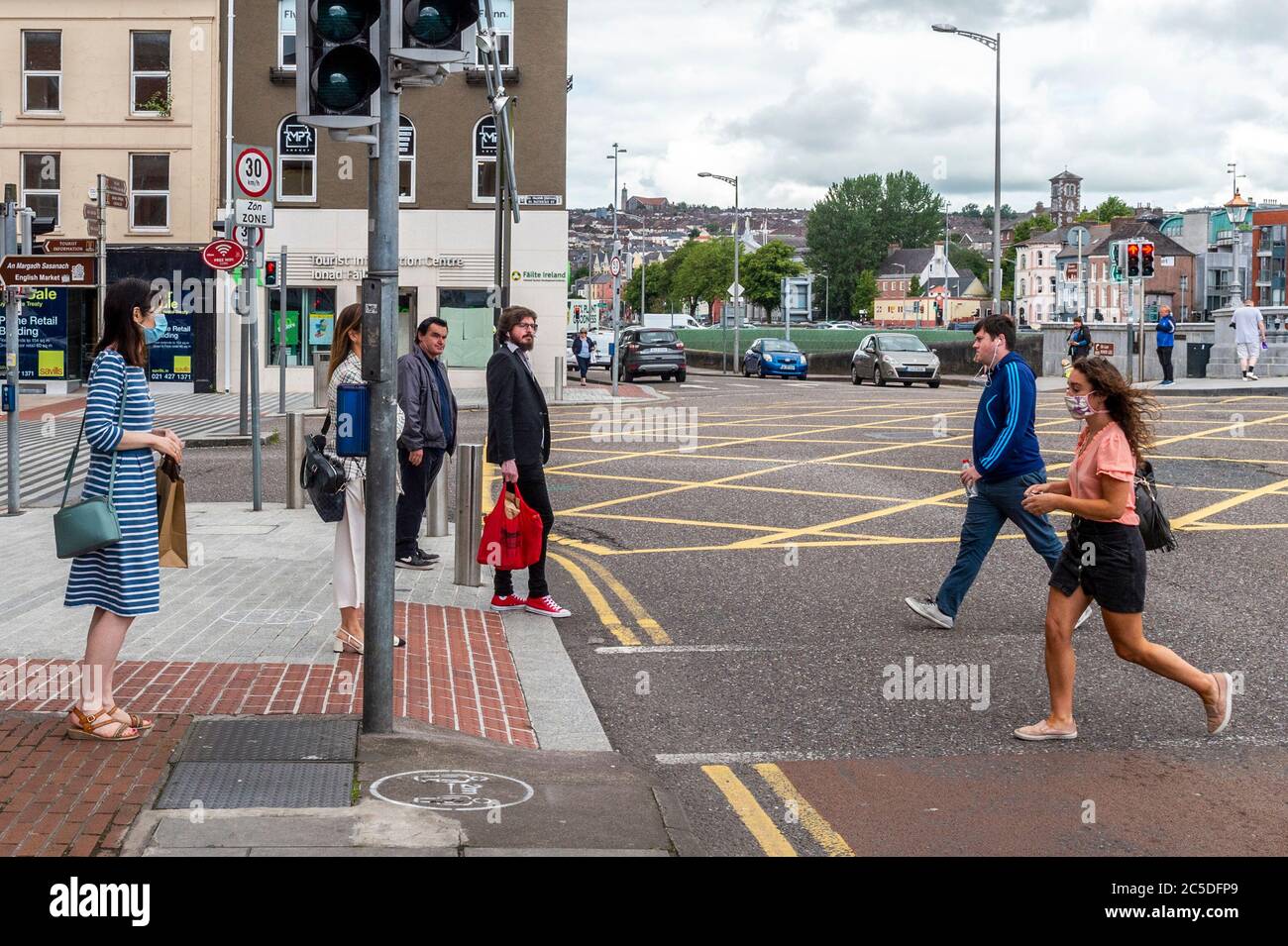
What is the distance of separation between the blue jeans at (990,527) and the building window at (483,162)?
1229 inches

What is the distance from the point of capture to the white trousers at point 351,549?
25.7 feet

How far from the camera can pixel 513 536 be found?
360 inches

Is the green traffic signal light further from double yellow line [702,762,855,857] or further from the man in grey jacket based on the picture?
the man in grey jacket

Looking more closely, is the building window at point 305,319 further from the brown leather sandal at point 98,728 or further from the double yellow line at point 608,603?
the brown leather sandal at point 98,728

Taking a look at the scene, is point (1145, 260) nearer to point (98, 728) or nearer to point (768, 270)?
point (98, 728)

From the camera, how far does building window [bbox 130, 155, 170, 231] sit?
120 ft

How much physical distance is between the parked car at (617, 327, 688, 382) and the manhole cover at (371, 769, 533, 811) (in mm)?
38478

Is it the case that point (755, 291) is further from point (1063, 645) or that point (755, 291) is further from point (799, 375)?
point (1063, 645)

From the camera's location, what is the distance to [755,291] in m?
124

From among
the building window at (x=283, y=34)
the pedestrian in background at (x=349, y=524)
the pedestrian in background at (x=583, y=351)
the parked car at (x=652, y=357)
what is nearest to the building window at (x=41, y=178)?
the building window at (x=283, y=34)

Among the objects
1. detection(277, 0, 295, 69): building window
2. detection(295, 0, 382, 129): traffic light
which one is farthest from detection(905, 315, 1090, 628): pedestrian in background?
detection(277, 0, 295, 69): building window

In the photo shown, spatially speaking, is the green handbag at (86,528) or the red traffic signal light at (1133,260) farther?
the red traffic signal light at (1133,260)
